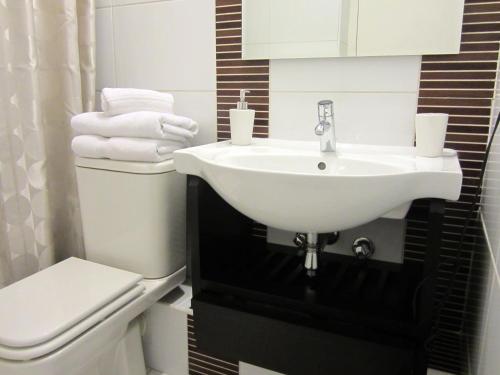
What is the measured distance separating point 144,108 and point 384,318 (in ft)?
2.94

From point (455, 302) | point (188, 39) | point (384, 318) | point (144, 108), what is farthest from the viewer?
point (188, 39)

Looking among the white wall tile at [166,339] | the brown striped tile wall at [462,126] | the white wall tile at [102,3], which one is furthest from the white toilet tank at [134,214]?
the white wall tile at [102,3]

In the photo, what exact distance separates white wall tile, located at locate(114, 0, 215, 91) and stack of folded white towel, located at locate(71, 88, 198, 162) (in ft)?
0.52

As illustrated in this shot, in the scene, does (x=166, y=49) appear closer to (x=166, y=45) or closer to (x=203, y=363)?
(x=166, y=45)

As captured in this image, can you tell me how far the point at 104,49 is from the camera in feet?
5.00

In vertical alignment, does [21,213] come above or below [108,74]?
below

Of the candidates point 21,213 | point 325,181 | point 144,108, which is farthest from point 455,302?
point 21,213

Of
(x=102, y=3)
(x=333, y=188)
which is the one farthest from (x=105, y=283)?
(x=102, y=3)

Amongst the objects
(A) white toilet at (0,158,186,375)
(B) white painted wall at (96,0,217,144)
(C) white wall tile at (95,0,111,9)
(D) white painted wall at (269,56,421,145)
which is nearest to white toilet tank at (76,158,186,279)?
(A) white toilet at (0,158,186,375)

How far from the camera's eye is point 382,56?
1.09 meters

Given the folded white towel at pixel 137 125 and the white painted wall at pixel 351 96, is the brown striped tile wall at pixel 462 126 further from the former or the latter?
the folded white towel at pixel 137 125

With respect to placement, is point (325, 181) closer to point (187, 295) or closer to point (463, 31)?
point (463, 31)

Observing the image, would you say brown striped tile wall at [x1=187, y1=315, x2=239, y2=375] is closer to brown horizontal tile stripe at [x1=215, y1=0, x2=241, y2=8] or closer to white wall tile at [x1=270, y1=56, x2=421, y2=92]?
white wall tile at [x1=270, y1=56, x2=421, y2=92]

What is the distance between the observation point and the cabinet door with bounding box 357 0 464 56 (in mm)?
1011
